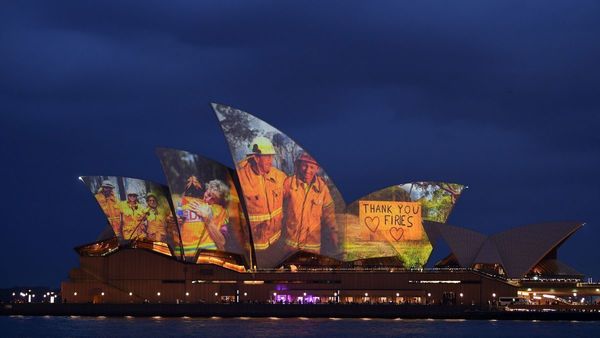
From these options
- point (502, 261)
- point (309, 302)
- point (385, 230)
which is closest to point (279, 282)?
point (309, 302)

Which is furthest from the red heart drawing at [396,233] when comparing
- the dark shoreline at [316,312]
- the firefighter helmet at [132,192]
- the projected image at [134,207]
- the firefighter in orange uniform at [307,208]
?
the firefighter helmet at [132,192]

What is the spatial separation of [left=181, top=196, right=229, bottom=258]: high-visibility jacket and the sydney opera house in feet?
0.24

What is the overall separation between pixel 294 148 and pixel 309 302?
11.7 meters

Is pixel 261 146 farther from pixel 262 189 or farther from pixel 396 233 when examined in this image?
pixel 396 233

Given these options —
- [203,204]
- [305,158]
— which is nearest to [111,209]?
[203,204]

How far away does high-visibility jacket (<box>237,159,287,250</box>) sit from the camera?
82.9 m

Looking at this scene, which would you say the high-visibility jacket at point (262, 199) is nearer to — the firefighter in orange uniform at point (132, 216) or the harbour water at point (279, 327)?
the harbour water at point (279, 327)

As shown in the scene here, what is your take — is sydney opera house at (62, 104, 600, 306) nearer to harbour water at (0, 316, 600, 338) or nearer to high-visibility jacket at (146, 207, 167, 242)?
high-visibility jacket at (146, 207, 167, 242)

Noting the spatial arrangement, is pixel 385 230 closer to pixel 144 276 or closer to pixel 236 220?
pixel 236 220

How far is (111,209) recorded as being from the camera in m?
86.3

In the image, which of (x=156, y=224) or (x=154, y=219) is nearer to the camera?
(x=154, y=219)

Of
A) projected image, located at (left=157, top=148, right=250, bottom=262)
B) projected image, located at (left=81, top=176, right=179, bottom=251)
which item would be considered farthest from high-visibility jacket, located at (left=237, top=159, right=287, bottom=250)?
projected image, located at (left=81, top=176, right=179, bottom=251)

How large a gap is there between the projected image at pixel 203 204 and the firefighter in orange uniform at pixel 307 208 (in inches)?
156

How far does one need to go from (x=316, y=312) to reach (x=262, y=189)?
9609 millimetres
